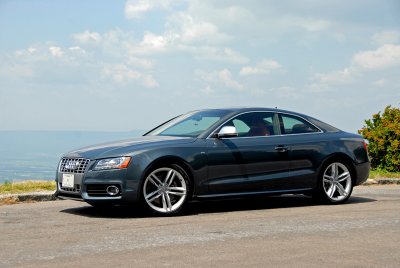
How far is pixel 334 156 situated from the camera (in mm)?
11656

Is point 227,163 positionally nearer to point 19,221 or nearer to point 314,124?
point 314,124

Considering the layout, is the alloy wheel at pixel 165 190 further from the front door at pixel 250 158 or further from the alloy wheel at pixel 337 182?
the alloy wheel at pixel 337 182

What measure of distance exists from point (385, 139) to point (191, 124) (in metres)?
9.97

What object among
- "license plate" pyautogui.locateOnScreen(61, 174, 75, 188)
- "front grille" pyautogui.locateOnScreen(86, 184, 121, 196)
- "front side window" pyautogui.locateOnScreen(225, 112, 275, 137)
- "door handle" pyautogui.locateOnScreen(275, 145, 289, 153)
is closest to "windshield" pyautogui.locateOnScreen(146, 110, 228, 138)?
"front side window" pyautogui.locateOnScreen(225, 112, 275, 137)

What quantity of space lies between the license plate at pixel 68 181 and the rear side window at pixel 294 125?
3283mm

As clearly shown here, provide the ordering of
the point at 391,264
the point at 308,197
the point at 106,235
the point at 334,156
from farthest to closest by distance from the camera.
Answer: the point at 308,197, the point at 334,156, the point at 106,235, the point at 391,264

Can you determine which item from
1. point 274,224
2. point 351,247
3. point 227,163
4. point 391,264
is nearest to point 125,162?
point 227,163

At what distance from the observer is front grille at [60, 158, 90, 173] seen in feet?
33.4

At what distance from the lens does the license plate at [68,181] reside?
1030 centimetres

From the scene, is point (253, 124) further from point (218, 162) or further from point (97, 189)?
point (97, 189)

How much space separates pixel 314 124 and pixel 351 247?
4.47 m

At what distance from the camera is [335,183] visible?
1171 centimetres

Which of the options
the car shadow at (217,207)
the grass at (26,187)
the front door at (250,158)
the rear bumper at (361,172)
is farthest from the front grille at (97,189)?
the rear bumper at (361,172)

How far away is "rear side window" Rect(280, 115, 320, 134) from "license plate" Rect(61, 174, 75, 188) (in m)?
3.28
